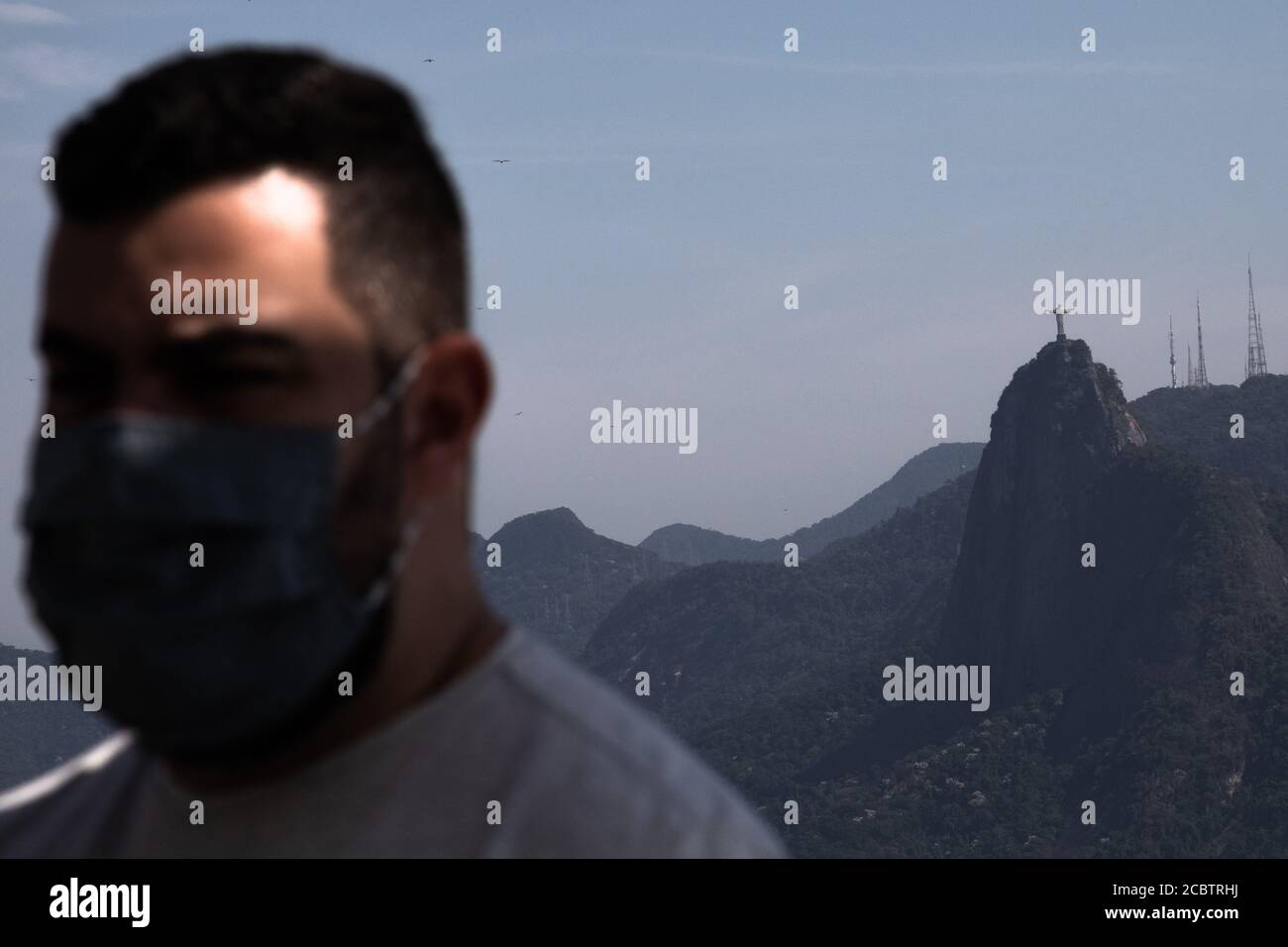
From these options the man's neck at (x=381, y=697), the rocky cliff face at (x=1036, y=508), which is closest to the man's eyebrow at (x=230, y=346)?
the man's neck at (x=381, y=697)

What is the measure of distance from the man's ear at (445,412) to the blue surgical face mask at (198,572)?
0.21ft

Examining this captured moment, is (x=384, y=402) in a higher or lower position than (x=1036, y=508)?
lower

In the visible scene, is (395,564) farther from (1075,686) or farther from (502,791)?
(1075,686)

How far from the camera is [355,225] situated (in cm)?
285

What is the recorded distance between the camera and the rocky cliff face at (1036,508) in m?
185

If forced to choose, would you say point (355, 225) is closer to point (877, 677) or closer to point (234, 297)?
point (234, 297)

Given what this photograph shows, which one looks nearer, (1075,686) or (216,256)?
(216,256)

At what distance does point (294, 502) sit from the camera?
283cm

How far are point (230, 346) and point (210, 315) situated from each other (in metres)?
0.06

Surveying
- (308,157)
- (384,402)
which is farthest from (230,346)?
(308,157)

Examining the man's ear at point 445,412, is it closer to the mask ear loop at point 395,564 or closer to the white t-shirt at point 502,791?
the mask ear loop at point 395,564

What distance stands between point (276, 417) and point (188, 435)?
16 centimetres

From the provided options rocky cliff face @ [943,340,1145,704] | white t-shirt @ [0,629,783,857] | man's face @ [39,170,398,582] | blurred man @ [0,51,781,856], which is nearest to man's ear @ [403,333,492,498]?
blurred man @ [0,51,781,856]
